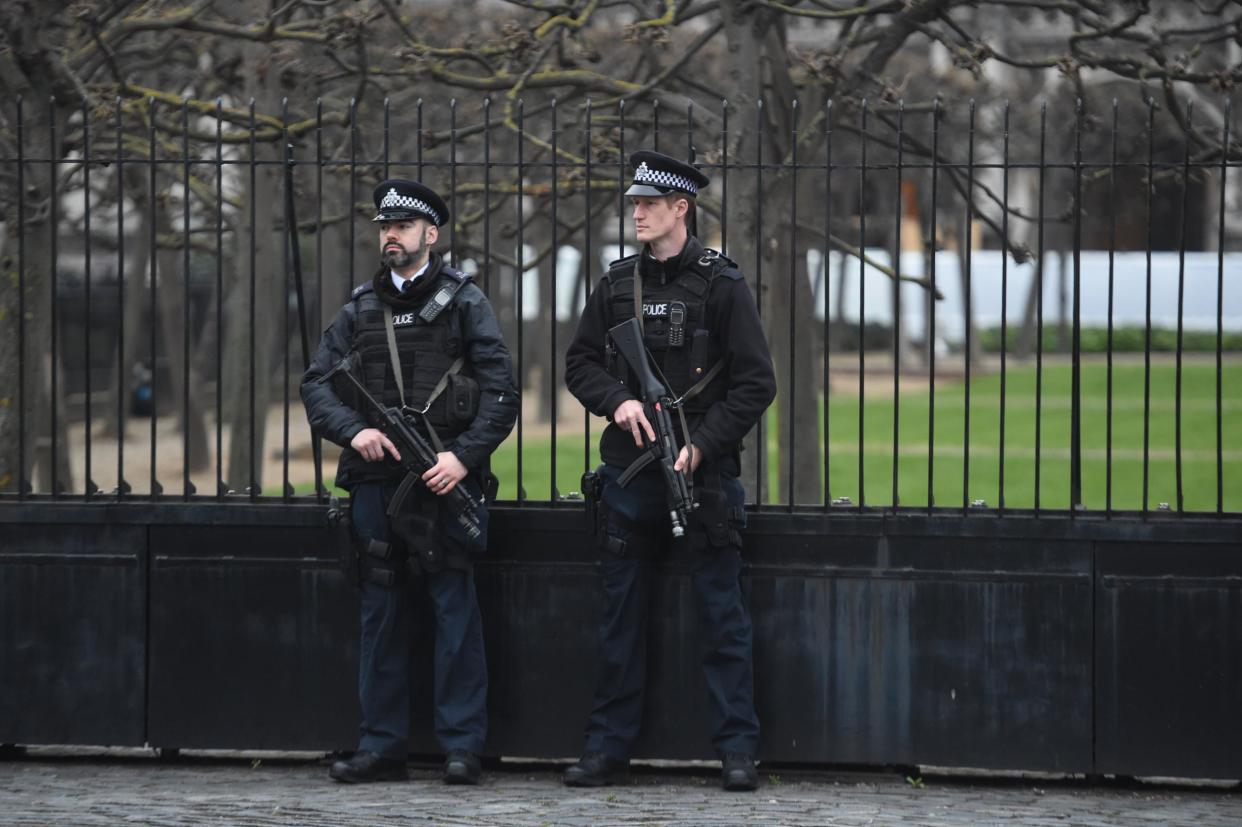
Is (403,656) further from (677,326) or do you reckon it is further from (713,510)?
(677,326)

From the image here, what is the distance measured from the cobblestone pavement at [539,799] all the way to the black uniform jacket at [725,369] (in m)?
1.21

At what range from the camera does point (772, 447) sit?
24.8m

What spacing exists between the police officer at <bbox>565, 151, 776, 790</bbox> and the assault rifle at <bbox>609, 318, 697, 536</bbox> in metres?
0.04

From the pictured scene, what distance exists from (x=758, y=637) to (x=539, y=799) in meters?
1.02

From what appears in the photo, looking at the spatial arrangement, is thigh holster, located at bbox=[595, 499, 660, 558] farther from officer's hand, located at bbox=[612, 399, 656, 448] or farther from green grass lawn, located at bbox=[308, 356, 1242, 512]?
green grass lawn, located at bbox=[308, 356, 1242, 512]

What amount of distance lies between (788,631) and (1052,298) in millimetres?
47453

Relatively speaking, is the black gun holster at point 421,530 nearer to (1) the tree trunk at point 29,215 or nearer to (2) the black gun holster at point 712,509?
(2) the black gun holster at point 712,509

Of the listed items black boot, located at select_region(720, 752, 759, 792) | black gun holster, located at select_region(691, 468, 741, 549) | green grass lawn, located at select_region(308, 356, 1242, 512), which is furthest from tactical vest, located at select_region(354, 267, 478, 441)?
green grass lawn, located at select_region(308, 356, 1242, 512)

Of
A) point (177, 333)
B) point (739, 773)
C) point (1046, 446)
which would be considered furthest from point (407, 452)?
point (1046, 446)

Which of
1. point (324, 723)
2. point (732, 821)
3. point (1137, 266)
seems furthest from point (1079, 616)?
point (1137, 266)

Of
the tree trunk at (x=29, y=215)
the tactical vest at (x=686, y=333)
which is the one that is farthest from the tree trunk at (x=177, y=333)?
the tactical vest at (x=686, y=333)

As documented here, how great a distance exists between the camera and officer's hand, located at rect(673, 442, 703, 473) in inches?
238

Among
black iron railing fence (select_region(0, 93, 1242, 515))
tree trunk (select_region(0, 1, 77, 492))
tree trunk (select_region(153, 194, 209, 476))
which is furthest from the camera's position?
tree trunk (select_region(153, 194, 209, 476))

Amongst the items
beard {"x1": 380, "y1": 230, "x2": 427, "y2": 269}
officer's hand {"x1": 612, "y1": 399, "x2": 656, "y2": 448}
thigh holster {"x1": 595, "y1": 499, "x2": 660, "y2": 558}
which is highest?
beard {"x1": 380, "y1": 230, "x2": 427, "y2": 269}
